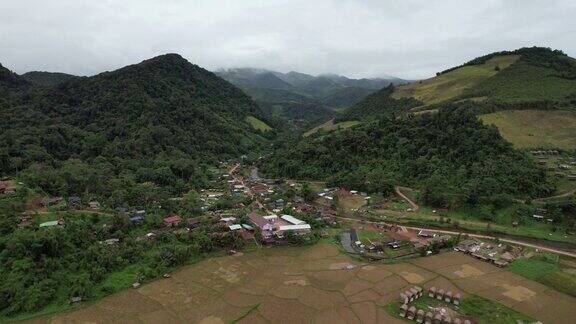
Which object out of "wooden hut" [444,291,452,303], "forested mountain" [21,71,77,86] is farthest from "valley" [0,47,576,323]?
"forested mountain" [21,71,77,86]

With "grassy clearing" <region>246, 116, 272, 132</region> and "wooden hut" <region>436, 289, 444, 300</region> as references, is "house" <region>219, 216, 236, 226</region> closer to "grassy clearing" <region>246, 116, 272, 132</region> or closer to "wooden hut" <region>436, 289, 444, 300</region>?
"wooden hut" <region>436, 289, 444, 300</region>

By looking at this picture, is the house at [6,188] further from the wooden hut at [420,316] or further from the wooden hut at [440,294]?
the wooden hut at [440,294]

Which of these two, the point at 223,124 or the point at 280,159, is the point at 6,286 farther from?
the point at 223,124

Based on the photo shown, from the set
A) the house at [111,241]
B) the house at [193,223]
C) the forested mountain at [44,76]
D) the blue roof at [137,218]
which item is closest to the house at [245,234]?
the house at [193,223]

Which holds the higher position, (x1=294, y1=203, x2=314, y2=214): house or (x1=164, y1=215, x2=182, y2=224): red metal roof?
(x1=164, y1=215, x2=182, y2=224): red metal roof

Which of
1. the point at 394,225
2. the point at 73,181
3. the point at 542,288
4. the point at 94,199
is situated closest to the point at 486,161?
the point at 394,225

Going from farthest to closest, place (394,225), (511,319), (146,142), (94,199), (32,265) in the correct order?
(146,142), (94,199), (394,225), (32,265), (511,319)

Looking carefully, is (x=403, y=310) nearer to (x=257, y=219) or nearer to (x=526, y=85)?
(x=257, y=219)
